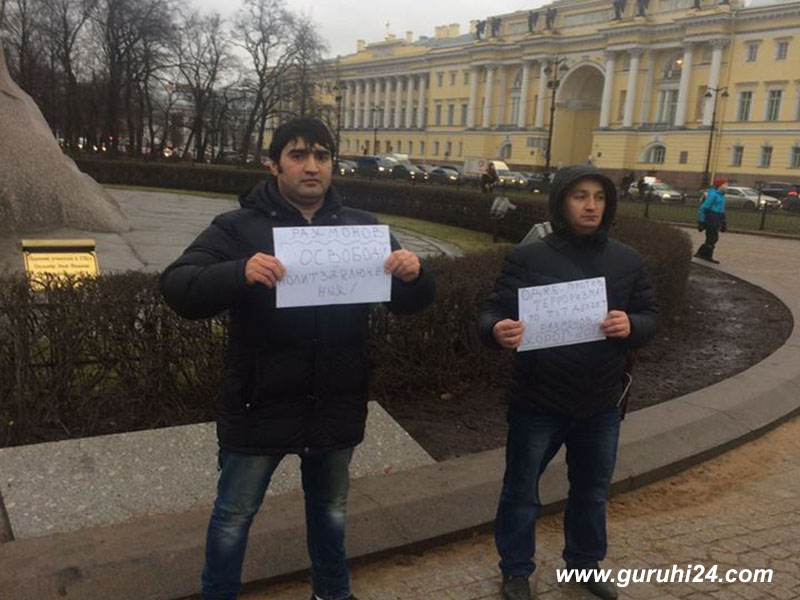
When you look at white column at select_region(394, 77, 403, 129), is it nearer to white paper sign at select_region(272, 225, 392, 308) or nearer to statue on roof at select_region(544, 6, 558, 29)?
statue on roof at select_region(544, 6, 558, 29)

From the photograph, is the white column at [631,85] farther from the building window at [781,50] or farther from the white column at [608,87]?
the building window at [781,50]

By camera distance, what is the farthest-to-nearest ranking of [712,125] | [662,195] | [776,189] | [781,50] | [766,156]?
[766,156]
[712,125]
[781,50]
[776,189]
[662,195]

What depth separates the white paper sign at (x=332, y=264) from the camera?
2.57 m

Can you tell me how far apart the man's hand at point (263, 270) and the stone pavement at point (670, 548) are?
1.55 metres

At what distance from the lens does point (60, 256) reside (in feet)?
20.7

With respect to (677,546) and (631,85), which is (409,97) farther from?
(677,546)

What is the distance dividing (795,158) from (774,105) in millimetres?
5715

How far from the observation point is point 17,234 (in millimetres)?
9367

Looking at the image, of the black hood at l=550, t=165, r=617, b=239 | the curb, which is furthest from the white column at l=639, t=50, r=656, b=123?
the black hood at l=550, t=165, r=617, b=239

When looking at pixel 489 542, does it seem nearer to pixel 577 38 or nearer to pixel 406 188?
pixel 406 188

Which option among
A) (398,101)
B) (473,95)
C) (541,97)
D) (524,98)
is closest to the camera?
(541,97)

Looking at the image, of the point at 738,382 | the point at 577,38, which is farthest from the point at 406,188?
the point at 577,38

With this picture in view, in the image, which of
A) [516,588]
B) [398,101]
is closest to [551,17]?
[398,101]

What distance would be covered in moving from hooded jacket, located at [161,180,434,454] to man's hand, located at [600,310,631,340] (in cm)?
81
